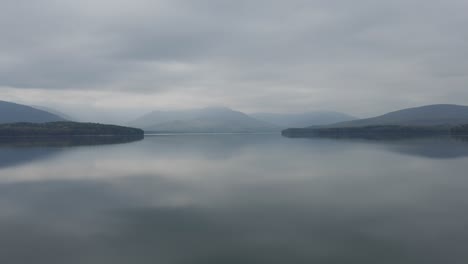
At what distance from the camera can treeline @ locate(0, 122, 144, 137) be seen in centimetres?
12481

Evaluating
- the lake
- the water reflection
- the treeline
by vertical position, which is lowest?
the lake

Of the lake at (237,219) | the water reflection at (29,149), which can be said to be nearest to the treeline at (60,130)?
the water reflection at (29,149)

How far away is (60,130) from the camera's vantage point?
447ft

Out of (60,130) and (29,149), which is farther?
(60,130)

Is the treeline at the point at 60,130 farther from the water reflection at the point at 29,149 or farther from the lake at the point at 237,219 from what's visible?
the lake at the point at 237,219

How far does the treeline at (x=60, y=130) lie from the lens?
409 feet

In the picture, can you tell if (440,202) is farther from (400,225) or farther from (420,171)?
(420,171)

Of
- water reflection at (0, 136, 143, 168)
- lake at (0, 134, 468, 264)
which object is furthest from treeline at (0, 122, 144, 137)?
lake at (0, 134, 468, 264)

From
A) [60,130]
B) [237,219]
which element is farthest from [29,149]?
[60,130]

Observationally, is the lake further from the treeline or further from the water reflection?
the treeline

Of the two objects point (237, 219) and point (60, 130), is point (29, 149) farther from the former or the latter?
point (60, 130)

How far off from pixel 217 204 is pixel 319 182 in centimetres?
1005

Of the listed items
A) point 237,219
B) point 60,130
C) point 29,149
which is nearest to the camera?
point 237,219

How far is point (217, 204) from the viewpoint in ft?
57.1
